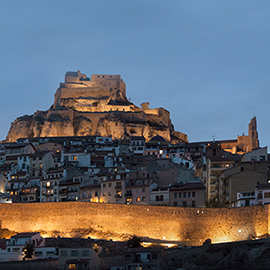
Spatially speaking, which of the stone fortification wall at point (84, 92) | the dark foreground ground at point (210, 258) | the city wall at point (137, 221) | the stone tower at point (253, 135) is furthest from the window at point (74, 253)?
the stone fortification wall at point (84, 92)

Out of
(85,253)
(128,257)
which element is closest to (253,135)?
(128,257)

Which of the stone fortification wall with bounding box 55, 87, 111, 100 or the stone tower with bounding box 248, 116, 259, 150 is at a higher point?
the stone fortification wall with bounding box 55, 87, 111, 100

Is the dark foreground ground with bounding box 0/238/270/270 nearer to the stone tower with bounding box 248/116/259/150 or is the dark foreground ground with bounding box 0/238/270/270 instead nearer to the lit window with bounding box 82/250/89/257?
the lit window with bounding box 82/250/89/257

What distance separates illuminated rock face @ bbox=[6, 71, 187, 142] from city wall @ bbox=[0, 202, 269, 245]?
180ft

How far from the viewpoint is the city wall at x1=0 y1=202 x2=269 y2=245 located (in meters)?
57.9

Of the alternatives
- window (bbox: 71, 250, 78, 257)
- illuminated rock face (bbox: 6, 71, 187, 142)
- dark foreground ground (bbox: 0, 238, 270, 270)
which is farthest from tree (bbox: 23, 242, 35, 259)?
illuminated rock face (bbox: 6, 71, 187, 142)

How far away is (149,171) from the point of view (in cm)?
7425

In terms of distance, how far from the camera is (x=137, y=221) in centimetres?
6144

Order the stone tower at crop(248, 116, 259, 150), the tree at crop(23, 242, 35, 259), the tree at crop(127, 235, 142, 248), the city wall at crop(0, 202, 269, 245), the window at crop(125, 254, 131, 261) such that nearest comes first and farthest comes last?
1. the window at crop(125, 254, 131, 261)
2. the tree at crop(23, 242, 35, 259)
3. the tree at crop(127, 235, 142, 248)
4. the city wall at crop(0, 202, 269, 245)
5. the stone tower at crop(248, 116, 259, 150)

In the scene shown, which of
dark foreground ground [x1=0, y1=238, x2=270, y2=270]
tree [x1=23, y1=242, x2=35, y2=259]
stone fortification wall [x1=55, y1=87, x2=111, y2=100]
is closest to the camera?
Answer: dark foreground ground [x1=0, y1=238, x2=270, y2=270]

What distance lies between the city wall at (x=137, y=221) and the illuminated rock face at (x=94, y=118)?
5493 cm

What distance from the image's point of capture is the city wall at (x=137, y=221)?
190 ft

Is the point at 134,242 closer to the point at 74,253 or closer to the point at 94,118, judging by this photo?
the point at 74,253

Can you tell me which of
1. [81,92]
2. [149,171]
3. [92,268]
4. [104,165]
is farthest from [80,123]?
[92,268]
